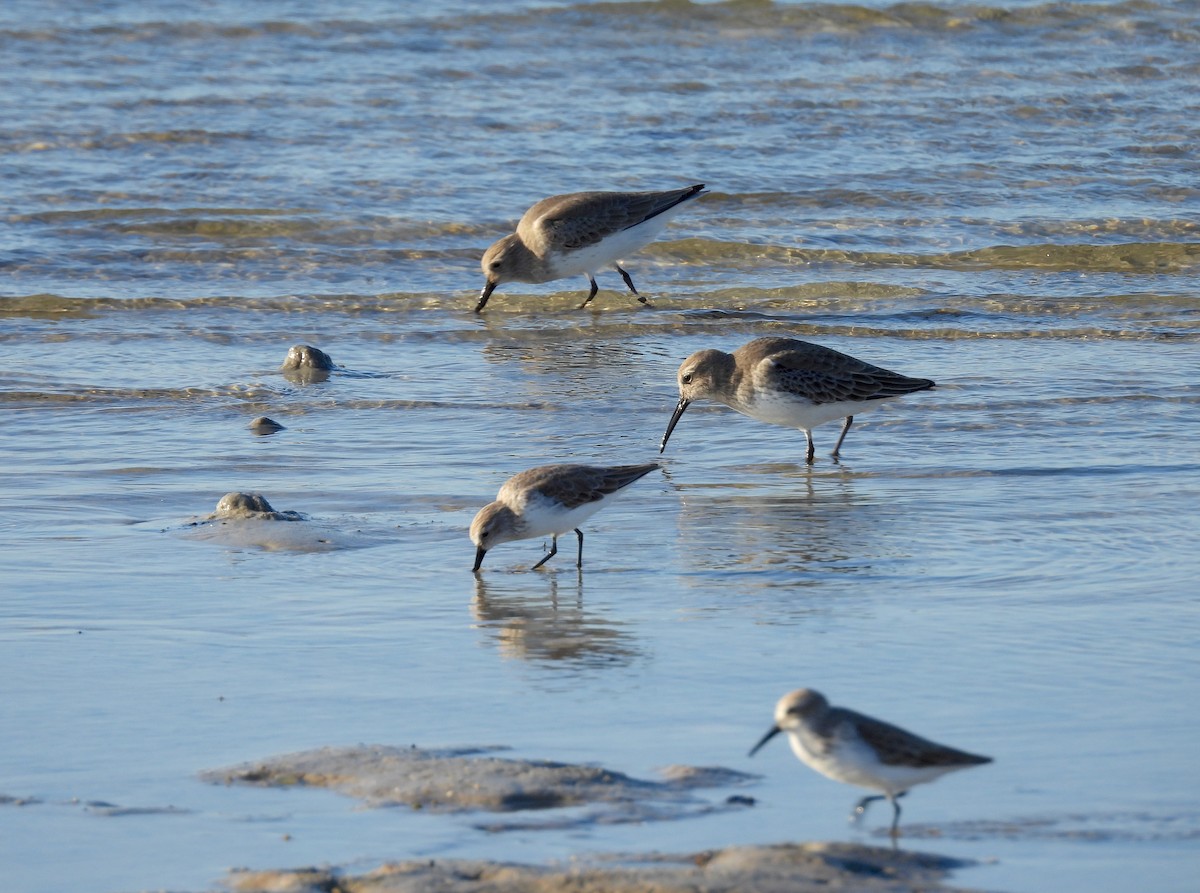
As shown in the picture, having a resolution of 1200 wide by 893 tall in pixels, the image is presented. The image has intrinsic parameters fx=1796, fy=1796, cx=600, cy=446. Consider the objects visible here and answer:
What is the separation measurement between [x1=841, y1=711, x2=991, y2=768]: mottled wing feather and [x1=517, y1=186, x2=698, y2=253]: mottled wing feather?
9.73 metres

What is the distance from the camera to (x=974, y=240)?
15047 millimetres

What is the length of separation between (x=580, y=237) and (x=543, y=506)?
7033 mm

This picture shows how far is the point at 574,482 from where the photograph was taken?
7332 millimetres

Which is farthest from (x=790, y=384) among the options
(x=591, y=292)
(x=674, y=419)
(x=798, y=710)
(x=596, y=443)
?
(x=591, y=292)

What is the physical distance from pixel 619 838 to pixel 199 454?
5339mm

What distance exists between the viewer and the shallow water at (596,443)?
5.03 metres

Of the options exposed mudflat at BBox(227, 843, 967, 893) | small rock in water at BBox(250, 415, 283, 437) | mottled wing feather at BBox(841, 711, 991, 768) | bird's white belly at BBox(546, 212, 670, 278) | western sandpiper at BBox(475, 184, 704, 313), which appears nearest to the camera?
exposed mudflat at BBox(227, 843, 967, 893)

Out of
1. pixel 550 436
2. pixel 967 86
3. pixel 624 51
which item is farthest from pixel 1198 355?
pixel 624 51

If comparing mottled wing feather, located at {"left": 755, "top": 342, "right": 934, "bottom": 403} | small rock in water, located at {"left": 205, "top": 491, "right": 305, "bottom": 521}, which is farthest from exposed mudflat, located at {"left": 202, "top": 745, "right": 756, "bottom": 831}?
mottled wing feather, located at {"left": 755, "top": 342, "right": 934, "bottom": 403}

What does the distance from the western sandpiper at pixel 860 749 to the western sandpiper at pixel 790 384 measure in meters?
4.66

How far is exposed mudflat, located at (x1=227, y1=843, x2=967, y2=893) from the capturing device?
4156mm

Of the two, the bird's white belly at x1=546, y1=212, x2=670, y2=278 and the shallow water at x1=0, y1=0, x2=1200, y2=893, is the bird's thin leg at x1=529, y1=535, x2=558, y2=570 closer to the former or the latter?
the shallow water at x1=0, y1=0, x2=1200, y2=893

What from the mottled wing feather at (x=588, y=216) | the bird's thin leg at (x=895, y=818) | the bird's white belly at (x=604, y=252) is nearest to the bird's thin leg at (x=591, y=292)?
the bird's white belly at (x=604, y=252)

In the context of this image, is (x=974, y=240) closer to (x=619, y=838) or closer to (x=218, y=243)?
(x=218, y=243)
